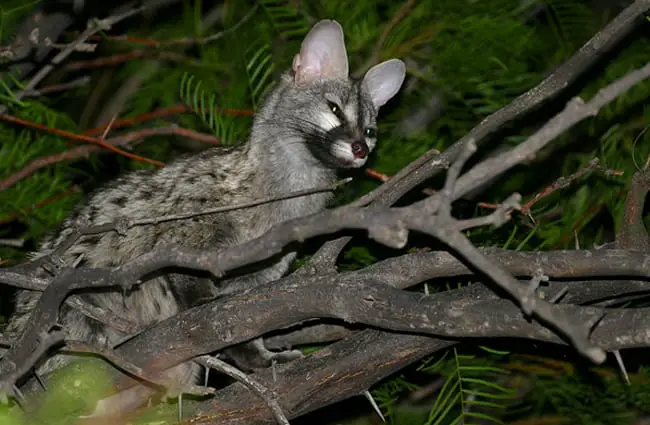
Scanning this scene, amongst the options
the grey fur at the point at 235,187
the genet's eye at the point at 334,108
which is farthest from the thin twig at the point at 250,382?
the genet's eye at the point at 334,108

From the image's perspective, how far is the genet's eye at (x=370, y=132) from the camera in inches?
228

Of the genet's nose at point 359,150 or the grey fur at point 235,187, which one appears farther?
the genet's nose at point 359,150

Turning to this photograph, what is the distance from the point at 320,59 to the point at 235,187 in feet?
3.20

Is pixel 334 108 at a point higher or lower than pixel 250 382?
higher

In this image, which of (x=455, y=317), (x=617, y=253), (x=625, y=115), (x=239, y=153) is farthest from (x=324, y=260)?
(x=625, y=115)

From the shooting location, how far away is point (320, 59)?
622cm

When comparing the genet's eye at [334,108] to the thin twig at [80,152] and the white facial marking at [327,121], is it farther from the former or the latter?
the thin twig at [80,152]

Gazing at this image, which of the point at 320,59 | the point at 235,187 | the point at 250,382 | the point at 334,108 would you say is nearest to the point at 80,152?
the point at 235,187

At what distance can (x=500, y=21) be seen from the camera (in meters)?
7.38

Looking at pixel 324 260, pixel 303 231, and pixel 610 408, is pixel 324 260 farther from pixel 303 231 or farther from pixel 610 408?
pixel 610 408

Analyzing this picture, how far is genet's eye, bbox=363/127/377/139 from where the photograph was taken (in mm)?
5797

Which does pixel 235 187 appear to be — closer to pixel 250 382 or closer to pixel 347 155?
pixel 347 155

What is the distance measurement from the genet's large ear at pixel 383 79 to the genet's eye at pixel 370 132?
0.32 meters

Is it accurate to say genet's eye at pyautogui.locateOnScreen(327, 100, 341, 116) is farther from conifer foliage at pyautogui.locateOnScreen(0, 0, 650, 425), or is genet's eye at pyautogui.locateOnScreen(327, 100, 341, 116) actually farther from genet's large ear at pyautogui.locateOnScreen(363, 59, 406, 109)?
conifer foliage at pyautogui.locateOnScreen(0, 0, 650, 425)
